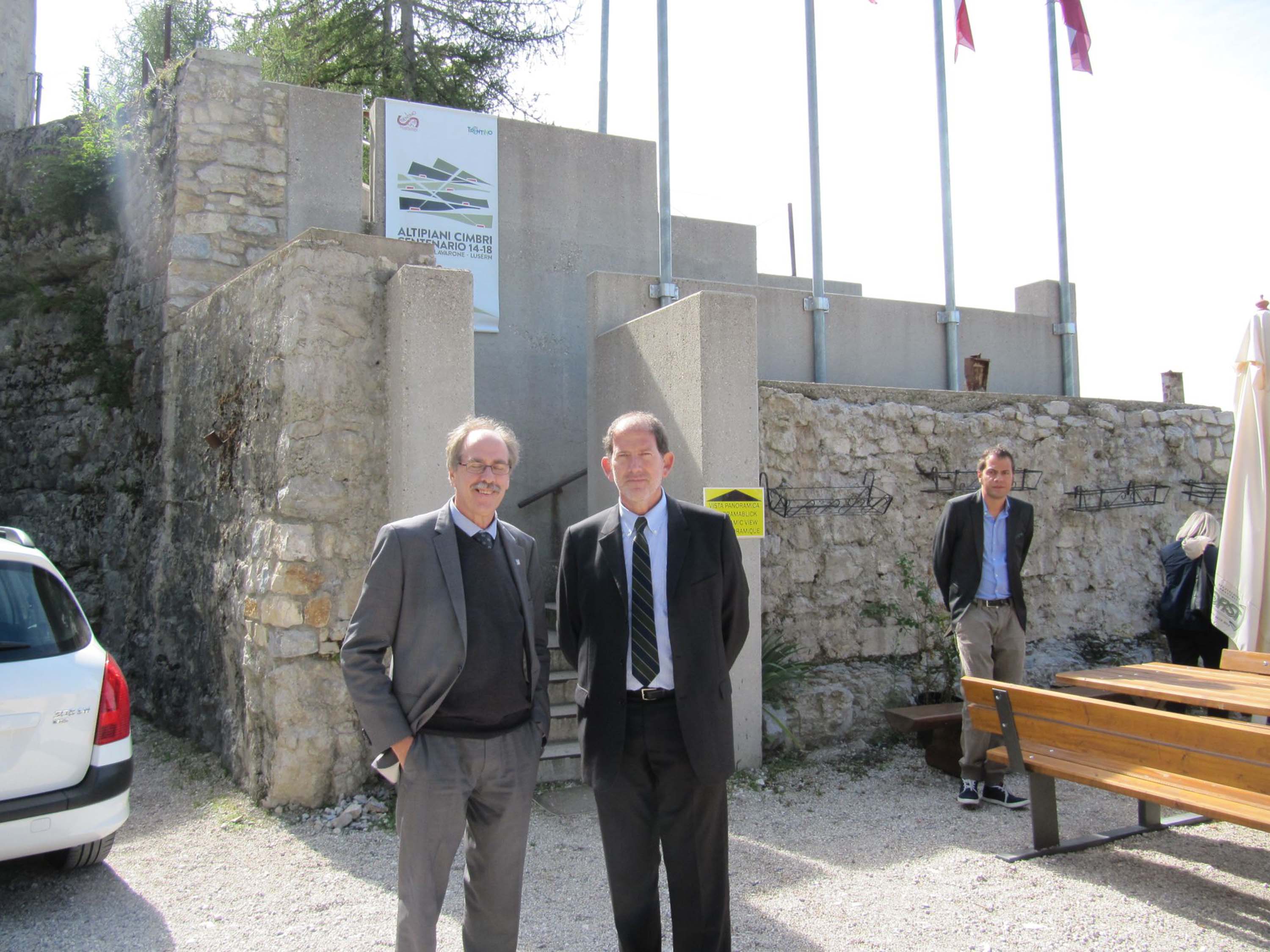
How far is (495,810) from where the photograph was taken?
109 inches

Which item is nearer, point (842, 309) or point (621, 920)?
point (621, 920)

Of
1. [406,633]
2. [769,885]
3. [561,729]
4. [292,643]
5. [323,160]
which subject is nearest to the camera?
[406,633]

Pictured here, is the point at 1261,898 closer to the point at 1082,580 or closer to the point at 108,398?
the point at 1082,580

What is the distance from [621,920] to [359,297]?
3.50 meters

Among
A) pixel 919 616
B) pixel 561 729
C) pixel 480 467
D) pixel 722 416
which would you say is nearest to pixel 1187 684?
pixel 919 616

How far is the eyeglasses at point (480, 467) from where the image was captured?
2871mm

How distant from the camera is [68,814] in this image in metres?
3.69

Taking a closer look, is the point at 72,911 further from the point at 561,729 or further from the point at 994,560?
the point at 994,560

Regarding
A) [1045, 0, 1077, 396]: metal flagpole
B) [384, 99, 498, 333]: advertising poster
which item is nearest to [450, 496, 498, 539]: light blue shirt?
[384, 99, 498, 333]: advertising poster

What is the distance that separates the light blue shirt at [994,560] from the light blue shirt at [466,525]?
10.9 feet

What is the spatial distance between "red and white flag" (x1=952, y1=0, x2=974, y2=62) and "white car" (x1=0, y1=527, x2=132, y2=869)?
29.5 ft

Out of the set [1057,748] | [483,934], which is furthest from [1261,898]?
[483,934]

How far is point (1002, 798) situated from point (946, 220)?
6012 millimetres

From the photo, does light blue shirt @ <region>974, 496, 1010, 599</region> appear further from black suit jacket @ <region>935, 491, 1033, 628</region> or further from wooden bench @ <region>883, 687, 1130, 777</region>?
wooden bench @ <region>883, 687, 1130, 777</region>
